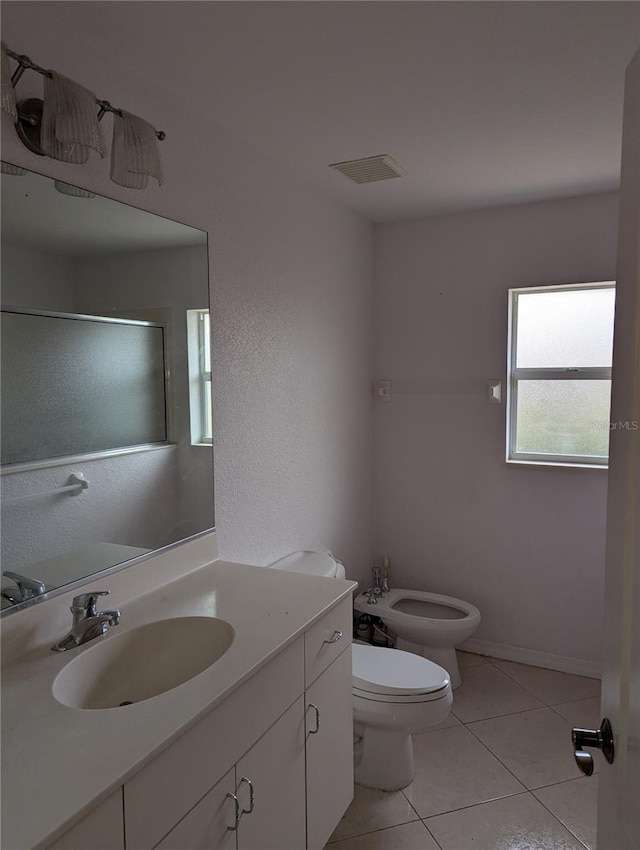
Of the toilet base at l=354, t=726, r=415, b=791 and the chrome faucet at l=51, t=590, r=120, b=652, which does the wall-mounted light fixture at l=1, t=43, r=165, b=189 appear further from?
the toilet base at l=354, t=726, r=415, b=791

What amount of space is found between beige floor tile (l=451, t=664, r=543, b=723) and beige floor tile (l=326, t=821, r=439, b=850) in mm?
714

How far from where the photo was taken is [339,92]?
1.75m

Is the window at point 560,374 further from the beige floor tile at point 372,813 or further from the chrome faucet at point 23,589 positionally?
the chrome faucet at point 23,589

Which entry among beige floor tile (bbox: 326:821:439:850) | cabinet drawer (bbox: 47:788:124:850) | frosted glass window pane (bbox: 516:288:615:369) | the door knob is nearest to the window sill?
frosted glass window pane (bbox: 516:288:615:369)

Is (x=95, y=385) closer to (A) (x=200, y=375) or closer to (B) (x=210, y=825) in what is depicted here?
(A) (x=200, y=375)

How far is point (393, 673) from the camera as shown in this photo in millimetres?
2158

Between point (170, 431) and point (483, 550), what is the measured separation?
2.03 metres

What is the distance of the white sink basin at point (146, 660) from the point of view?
134 centimetres

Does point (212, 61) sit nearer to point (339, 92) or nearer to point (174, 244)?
point (339, 92)

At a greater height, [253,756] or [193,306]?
[193,306]

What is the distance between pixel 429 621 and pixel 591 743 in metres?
1.94

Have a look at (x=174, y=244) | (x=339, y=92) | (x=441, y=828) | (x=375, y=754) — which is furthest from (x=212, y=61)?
(x=441, y=828)

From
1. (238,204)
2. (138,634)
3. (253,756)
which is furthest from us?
(238,204)

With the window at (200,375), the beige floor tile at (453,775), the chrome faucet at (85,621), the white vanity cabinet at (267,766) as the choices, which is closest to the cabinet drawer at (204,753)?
the white vanity cabinet at (267,766)
